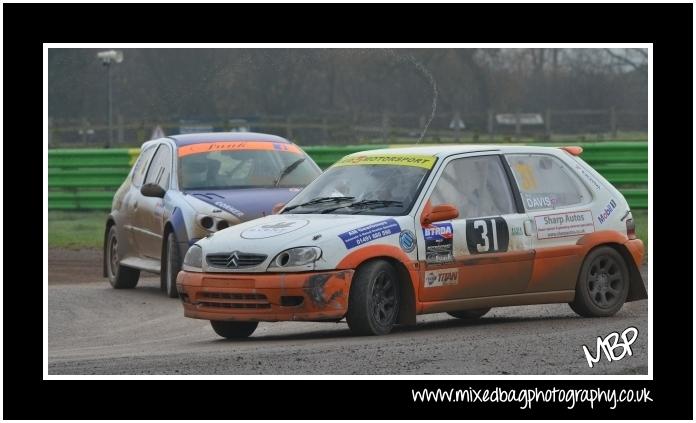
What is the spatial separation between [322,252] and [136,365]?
5.30 ft

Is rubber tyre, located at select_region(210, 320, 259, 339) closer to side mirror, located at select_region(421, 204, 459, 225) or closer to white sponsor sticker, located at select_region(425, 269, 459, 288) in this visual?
white sponsor sticker, located at select_region(425, 269, 459, 288)

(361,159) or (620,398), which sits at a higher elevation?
(361,159)

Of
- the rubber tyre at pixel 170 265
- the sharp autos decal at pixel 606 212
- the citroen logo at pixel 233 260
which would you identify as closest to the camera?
the citroen logo at pixel 233 260

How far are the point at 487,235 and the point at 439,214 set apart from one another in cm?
51

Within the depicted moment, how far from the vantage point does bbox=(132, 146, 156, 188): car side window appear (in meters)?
15.5

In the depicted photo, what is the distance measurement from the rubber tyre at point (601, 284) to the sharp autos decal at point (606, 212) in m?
0.24

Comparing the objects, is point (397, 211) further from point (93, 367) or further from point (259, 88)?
point (259, 88)

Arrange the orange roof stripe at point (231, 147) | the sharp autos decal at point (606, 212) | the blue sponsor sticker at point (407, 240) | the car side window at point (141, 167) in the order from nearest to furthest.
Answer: the blue sponsor sticker at point (407, 240) → the sharp autos decal at point (606, 212) → the orange roof stripe at point (231, 147) → the car side window at point (141, 167)

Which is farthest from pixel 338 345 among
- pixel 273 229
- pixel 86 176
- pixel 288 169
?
pixel 86 176

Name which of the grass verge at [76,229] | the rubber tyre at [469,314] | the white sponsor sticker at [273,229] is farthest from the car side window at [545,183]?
the grass verge at [76,229]

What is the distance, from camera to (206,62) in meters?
25.2

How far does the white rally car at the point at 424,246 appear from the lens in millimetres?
9711

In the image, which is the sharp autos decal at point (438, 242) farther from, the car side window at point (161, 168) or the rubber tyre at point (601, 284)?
the car side window at point (161, 168)

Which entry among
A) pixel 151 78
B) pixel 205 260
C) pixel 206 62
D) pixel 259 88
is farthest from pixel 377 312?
pixel 259 88
